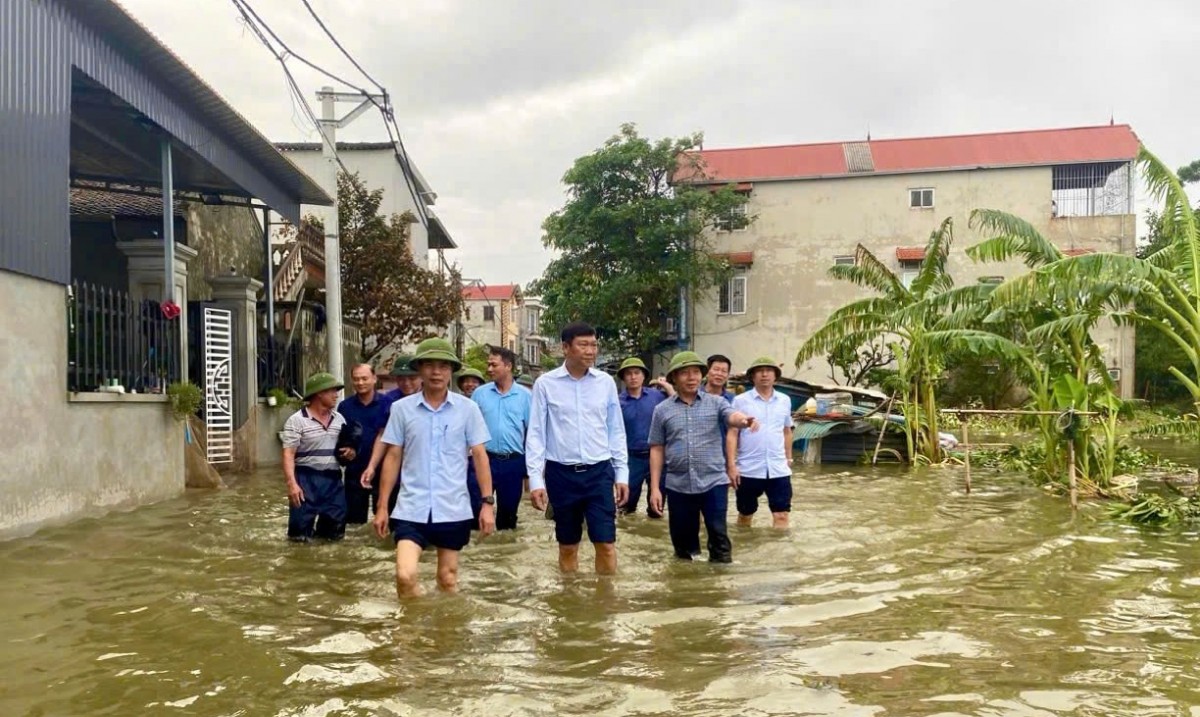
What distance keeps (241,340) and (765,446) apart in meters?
9.87

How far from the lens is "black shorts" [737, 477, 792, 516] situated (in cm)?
919

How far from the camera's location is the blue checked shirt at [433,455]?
6.05 metres

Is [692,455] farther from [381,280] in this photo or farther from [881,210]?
[881,210]

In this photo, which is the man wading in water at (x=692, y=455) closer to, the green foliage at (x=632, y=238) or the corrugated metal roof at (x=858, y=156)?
the green foliage at (x=632, y=238)

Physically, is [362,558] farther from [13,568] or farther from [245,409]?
[245,409]

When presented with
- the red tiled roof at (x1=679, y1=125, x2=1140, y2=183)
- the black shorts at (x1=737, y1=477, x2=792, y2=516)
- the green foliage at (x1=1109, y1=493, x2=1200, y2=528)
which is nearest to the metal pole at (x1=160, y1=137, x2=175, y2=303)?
the black shorts at (x1=737, y1=477, x2=792, y2=516)

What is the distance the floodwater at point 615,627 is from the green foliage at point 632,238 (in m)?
24.5

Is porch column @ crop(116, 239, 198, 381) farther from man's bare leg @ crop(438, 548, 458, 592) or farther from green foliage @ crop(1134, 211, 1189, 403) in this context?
green foliage @ crop(1134, 211, 1189, 403)

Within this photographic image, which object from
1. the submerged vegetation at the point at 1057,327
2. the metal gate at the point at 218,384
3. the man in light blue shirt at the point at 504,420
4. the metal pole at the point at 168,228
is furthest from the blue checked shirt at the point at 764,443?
the metal gate at the point at 218,384

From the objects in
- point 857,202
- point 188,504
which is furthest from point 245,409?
point 857,202

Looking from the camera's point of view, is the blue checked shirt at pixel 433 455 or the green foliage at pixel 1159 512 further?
the green foliage at pixel 1159 512

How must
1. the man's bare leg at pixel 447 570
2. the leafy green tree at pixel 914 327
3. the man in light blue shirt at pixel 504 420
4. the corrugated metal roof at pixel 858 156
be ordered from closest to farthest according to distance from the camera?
the man's bare leg at pixel 447 570 < the man in light blue shirt at pixel 504 420 < the leafy green tree at pixel 914 327 < the corrugated metal roof at pixel 858 156

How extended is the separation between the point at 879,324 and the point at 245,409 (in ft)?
37.3

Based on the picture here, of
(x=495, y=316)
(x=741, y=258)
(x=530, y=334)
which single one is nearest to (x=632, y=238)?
(x=741, y=258)
